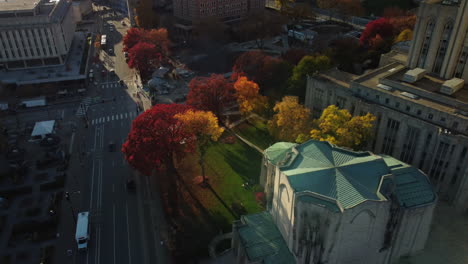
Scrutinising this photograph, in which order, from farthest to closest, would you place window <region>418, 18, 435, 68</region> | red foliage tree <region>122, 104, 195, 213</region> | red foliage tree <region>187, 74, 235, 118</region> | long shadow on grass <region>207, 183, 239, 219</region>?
1. red foliage tree <region>187, 74, 235, 118</region>
2. window <region>418, 18, 435, 68</region>
3. red foliage tree <region>122, 104, 195, 213</region>
4. long shadow on grass <region>207, 183, 239, 219</region>

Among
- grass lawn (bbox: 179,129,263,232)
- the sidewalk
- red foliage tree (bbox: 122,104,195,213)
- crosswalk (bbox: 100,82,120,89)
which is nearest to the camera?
the sidewalk

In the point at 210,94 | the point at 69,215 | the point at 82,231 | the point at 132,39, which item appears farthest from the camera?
the point at 132,39

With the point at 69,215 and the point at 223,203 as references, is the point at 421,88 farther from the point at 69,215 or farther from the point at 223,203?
the point at 69,215

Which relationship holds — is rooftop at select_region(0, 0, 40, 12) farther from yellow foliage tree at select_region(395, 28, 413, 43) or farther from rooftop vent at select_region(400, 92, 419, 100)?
yellow foliage tree at select_region(395, 28, 413, 43)

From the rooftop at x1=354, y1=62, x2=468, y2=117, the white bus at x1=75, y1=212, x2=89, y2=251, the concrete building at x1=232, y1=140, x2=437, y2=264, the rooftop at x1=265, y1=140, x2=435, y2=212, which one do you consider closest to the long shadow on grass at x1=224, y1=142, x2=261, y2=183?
the concrete building at x1=232, y1=140, x2=437, y2=264

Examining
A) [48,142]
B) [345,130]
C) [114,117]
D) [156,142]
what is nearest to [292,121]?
[345,130]

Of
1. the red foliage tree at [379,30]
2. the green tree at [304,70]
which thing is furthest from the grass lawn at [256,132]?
the red foliage tree at [379,30]

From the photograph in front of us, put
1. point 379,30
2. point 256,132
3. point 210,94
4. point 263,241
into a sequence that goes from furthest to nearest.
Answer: point 379,30, point 256,132, point 210,94, point 263,241
